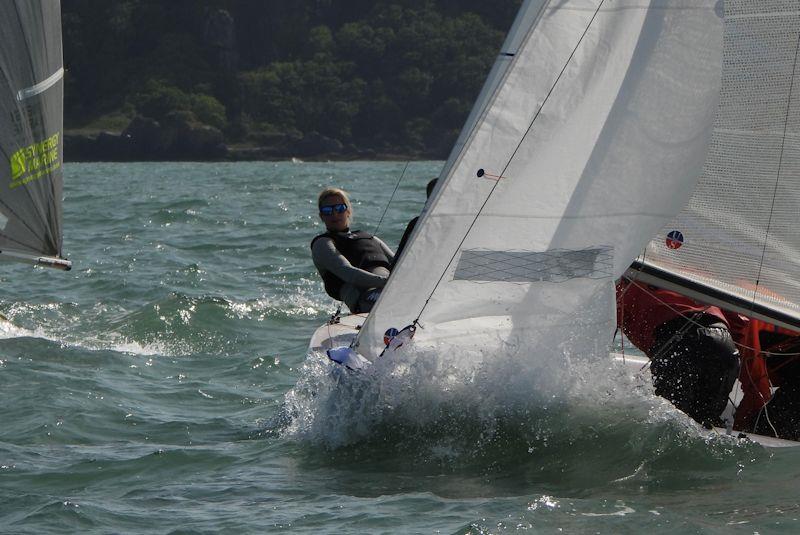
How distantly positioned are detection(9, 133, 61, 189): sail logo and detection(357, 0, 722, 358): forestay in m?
3.12

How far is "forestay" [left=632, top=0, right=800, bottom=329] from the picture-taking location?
537 centimetres

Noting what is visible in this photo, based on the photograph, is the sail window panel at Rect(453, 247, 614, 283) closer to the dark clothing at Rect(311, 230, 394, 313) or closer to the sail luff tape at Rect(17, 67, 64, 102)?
the dark clothing at Rect(311, 230, 394, 313)

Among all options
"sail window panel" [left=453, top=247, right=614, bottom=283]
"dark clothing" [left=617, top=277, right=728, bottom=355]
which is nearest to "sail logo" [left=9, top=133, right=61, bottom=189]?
"sail window panel" [left=453, top=247, right=614, bottom=283]

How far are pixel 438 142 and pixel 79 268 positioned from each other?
70.1 meters

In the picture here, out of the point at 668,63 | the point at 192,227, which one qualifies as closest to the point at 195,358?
the point at 668,63

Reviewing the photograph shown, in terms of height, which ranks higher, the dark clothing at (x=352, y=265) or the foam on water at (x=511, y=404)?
the dark clothing at (x=352, y=265)

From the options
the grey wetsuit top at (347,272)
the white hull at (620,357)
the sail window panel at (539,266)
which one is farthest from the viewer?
the grey wetsuit top at (347,272)

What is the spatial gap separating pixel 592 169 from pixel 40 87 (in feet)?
12.3

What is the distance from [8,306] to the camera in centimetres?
1069

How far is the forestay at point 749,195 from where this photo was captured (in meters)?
5.37

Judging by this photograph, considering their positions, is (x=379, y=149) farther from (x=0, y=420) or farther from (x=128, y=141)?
(x=0, y=420)

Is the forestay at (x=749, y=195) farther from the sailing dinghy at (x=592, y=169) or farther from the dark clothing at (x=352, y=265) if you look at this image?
the dark clothing at (x=352, y=265)

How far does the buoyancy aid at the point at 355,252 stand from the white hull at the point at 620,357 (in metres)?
0.21

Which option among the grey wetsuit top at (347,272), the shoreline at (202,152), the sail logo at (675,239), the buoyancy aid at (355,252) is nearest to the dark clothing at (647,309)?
the sail logo at (675,239)
